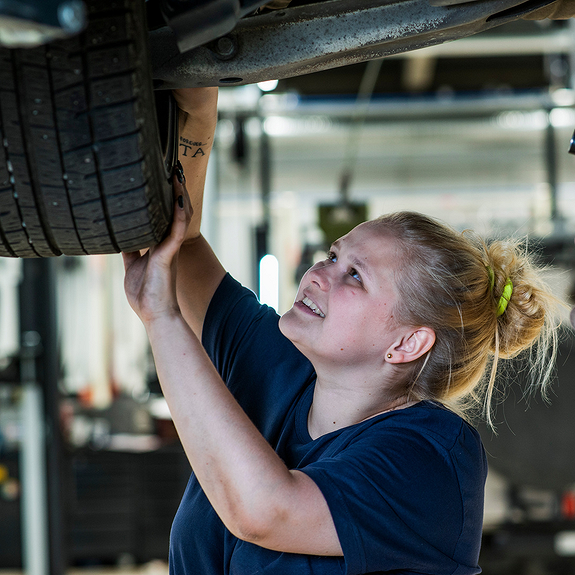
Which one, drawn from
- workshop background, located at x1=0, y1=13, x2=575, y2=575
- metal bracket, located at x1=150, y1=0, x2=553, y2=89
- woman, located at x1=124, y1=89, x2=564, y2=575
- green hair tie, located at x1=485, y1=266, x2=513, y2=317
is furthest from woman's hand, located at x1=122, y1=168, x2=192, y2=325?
workshop background, located at x1=0, y1=13, x2=575, y2=575

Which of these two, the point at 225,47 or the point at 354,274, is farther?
the point at 354,274

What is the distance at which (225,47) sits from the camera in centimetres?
85

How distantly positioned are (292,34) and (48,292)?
2.35 m

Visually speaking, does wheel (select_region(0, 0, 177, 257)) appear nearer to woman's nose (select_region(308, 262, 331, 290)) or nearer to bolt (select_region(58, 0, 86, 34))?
bolt (select_region(58, 0, 86, 34))

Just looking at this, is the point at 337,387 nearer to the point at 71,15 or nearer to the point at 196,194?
the point at 196,194

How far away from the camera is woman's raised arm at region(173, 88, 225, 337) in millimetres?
997

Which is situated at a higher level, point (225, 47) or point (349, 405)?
point (225, 47)

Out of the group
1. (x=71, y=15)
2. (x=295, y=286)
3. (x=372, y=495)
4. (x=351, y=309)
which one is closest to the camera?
(x=71, y=15)

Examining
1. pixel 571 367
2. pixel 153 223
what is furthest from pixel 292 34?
pixel 571 367

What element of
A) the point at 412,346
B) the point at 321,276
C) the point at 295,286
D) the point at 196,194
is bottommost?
the point at 295,286

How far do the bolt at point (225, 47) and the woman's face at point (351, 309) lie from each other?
1.23ft

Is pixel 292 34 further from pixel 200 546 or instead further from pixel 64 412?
pixel 64 412

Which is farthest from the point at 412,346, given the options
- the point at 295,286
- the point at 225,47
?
the point at 295,286

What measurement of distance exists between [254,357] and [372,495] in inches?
16.3
